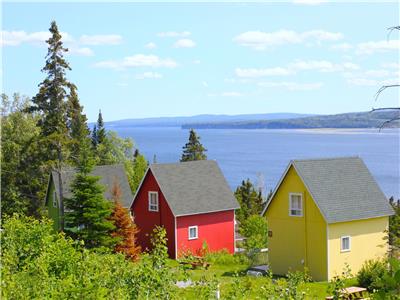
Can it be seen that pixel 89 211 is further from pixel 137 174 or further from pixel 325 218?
pixel 137 174

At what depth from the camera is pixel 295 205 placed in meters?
32.0

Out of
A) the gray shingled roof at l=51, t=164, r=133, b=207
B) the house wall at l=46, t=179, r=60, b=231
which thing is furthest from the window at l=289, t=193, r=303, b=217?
the house wall at l=46, t=179, r=60, b=231

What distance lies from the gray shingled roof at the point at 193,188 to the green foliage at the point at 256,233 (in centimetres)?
236

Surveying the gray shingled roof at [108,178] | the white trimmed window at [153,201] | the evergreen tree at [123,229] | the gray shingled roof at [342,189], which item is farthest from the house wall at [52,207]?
the gray shingled roof at [342,189]

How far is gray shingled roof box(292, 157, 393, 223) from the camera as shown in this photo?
1213 inches

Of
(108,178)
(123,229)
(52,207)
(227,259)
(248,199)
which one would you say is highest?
(108,178)

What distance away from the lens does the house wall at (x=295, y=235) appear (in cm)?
3072

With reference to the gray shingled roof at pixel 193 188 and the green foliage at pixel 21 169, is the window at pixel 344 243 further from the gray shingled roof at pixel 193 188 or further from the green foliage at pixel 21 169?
the green foliage at pixel 21 169

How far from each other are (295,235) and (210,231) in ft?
28.5

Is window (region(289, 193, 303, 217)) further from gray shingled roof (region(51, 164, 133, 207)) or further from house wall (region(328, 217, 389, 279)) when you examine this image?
gray shingled roof (region(51, 164, 133, 207))

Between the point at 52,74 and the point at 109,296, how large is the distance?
30674mm

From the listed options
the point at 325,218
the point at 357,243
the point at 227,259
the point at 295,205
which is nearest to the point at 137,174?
the point at 227,259

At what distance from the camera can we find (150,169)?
39625mm

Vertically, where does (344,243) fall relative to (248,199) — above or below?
below
